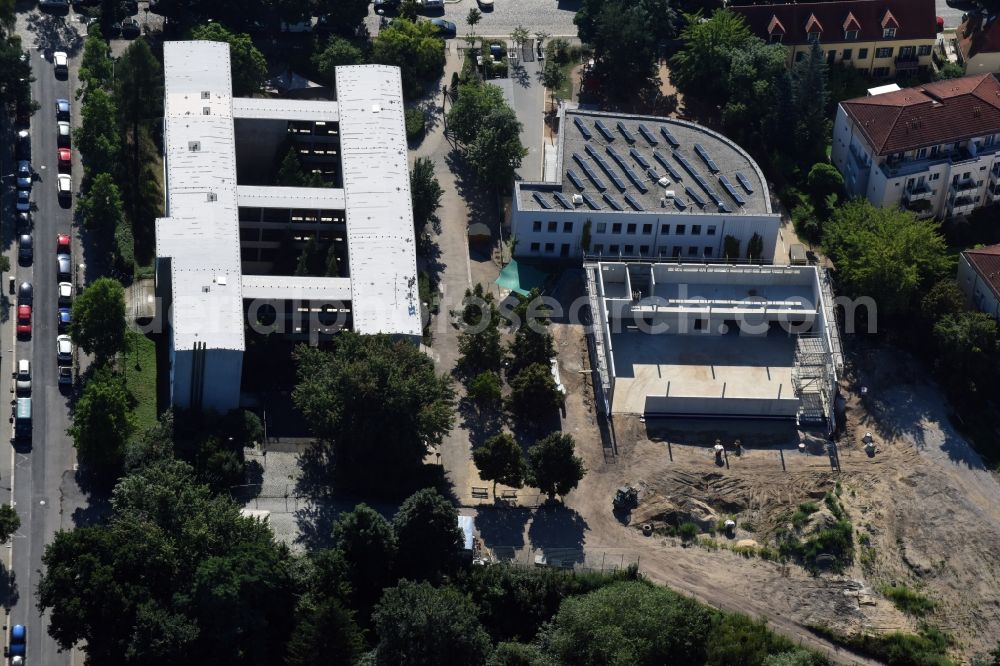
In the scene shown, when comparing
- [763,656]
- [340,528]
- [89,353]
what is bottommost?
[763,656]

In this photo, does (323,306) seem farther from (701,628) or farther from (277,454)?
(701,628)

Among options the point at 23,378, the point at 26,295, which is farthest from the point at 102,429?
the point at 26,295

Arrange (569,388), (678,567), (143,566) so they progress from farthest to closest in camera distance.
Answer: (569,388)
(678,567)
(143,566)

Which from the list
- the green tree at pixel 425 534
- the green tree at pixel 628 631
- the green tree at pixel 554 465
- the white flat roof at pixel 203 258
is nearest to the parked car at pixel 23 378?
the white flat roof at pixel 203 258

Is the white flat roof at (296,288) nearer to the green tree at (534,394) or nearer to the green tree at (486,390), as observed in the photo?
the green tree at (486,390)

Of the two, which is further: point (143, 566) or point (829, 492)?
point (829, 492)

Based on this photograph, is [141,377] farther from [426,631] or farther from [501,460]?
[426,631]

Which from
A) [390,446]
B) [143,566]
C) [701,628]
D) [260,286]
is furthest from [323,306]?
[701,628]
